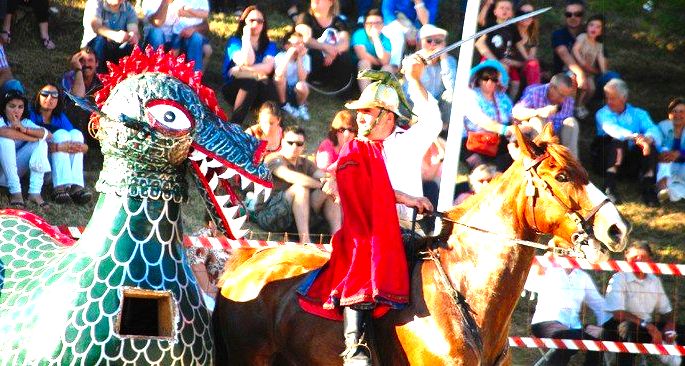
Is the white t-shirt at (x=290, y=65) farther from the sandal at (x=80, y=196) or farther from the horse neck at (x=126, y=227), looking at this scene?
the horse neck at (x=126, y=227)

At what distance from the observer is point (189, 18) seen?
12578mm

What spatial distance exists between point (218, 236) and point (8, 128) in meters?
2.05

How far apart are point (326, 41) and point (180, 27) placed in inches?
60.2

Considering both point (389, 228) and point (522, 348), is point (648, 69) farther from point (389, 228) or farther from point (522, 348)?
point (389, 228)

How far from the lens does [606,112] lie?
13.9m

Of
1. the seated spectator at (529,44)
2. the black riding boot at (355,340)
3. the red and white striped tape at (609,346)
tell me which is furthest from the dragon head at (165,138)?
the seated spectator at (529,44)

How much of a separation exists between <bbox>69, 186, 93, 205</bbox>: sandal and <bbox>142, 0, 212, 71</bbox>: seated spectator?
1494 mm

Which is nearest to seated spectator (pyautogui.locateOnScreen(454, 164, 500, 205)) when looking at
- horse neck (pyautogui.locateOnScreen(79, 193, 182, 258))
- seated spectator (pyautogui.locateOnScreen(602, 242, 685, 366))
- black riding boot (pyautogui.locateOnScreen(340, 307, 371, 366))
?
seated spectator (pyautogui.locateOnScreen(602, 242, 685, 366))

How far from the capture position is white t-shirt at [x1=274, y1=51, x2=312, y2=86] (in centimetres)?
1280

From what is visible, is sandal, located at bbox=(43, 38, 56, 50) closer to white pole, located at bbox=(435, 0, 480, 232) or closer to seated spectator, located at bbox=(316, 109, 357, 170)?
seated spectator, located at bbox=(316, 109, 357, 170)

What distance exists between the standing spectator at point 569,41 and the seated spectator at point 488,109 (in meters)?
1.18

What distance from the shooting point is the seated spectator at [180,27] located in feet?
40.3

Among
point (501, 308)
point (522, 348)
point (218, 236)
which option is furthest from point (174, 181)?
point (522, 348)

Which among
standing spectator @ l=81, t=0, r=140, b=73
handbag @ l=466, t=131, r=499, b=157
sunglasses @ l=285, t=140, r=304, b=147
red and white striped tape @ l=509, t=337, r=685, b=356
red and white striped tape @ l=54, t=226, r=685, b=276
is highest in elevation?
standing spectator @ l=81, t=0, r=140, b=73
